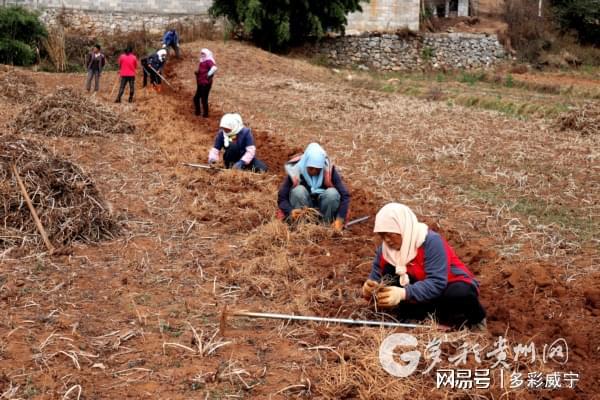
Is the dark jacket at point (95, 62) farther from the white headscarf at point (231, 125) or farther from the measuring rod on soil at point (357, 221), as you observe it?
the measuring rod on soil at point (357, 221)

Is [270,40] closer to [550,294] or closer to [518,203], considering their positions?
[518,203]

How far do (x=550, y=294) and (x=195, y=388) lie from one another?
9.38ft

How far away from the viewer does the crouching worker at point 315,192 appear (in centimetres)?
629

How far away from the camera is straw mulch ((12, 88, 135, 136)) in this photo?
11109mm

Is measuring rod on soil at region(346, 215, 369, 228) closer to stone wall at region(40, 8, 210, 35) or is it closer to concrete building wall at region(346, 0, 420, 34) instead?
stone wall at region(40, 8, 210, 35)

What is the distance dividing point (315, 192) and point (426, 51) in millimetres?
25314

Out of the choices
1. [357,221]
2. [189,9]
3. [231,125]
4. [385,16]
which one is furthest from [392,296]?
[385,16]

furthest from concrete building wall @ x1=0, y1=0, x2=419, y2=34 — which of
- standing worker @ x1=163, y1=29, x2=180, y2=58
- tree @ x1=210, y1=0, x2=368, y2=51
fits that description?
standing worker @ x1=163, y1=29, x2=180, y2=58

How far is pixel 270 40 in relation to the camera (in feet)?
88.0

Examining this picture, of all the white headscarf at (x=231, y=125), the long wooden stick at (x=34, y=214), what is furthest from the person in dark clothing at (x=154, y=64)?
the long wooden stick at (x=34, y=214)

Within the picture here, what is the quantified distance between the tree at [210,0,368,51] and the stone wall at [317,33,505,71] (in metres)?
2.42

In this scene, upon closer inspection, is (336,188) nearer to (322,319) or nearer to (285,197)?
(285,197)

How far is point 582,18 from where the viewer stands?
30781 mm

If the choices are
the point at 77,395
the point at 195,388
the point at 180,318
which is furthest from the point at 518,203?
the point at 77,395
